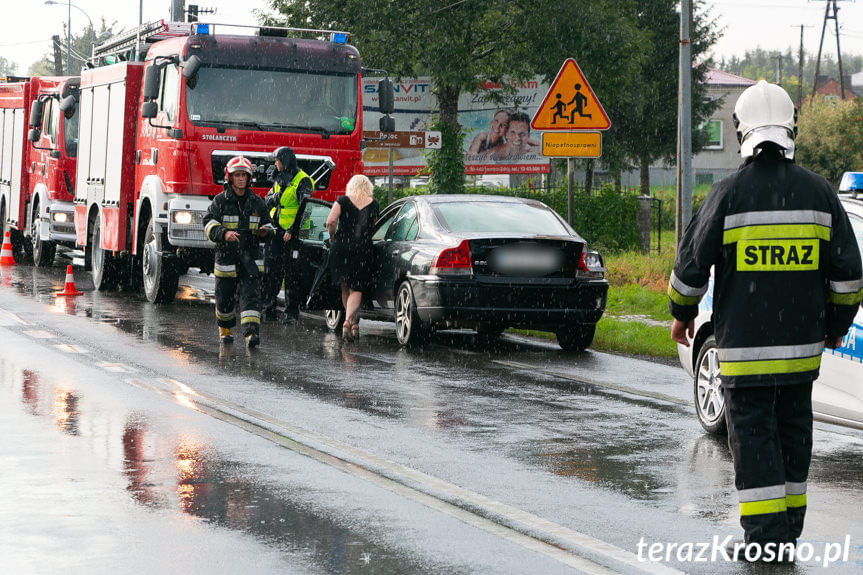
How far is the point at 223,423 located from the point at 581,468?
249 cm

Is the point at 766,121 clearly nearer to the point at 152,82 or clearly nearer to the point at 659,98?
the point at 152,82

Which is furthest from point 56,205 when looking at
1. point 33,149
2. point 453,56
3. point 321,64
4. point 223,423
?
point 223,423

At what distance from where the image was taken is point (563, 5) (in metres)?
30.8

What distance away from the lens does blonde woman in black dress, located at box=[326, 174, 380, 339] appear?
557 inches

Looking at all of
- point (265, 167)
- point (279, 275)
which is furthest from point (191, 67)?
point (279, 275)

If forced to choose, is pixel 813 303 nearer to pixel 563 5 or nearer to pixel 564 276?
pixel 564 276

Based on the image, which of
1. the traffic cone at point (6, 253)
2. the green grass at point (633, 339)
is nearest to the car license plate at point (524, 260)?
the green grass at point (633, 339)

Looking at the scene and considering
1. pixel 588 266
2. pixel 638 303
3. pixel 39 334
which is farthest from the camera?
pixel 638 303

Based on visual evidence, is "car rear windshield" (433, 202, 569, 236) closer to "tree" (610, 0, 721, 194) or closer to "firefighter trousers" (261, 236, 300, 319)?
"firefighter trousers" (261, 236, 300, 319)

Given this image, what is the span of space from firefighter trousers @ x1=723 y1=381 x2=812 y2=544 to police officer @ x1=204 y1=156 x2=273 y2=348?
8401mm

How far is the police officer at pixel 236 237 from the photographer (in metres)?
13.7

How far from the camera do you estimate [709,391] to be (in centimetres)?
903

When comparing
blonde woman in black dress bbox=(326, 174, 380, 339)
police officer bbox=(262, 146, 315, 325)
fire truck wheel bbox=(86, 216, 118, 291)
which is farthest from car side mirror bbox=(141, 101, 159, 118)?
blonde woman in black dress bbox=(326, 174, 380, 339)

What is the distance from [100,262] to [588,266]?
9.37 m
